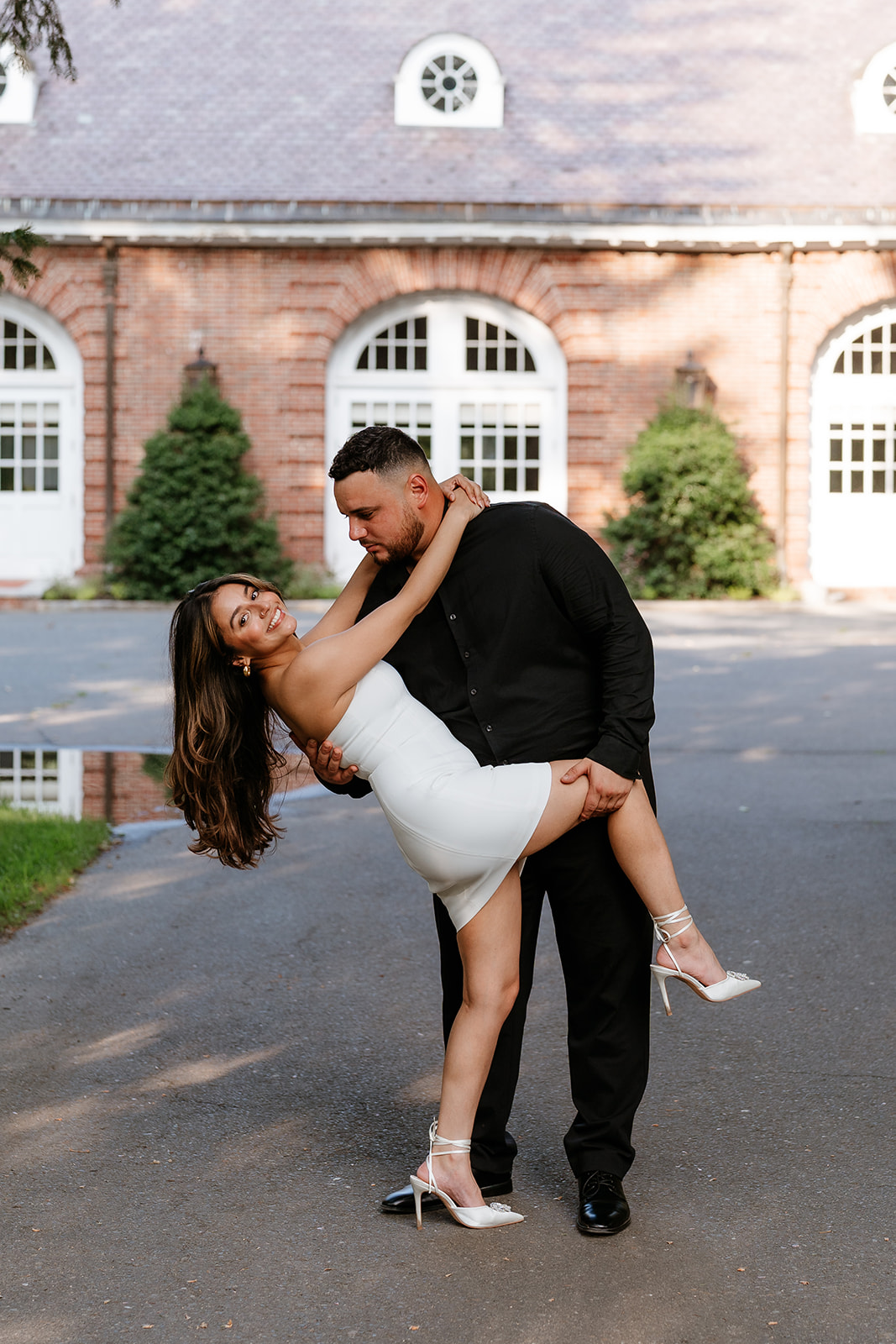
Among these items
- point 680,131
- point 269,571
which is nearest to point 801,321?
point 680,131

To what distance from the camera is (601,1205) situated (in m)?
3.29

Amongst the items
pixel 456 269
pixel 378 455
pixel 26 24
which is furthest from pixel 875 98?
pixel 378 455

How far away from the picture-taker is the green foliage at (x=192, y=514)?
1934 cm

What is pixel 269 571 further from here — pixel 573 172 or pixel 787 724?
pixel 787 724

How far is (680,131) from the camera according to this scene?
21.3 m

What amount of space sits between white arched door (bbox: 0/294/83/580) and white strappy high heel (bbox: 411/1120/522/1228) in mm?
18543

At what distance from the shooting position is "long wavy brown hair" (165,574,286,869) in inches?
129

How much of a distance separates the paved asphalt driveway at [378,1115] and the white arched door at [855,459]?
13816 millimetres

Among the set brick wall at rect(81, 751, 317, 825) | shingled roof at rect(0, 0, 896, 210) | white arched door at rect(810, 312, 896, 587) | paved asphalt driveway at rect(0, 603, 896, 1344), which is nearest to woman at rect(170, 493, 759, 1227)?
paved asphalt driveway at rect(0, 603, 896, 1344)

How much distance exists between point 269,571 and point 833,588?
7.32m

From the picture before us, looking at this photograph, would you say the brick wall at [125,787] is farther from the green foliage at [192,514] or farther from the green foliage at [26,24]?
the green foliage at [192,514]

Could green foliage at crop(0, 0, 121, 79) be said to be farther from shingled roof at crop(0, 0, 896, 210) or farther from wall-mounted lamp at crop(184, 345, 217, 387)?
shingled roof at crop(0, 0, 896, 210)

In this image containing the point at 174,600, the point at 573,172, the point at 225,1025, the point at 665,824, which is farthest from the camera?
the point at 573,172

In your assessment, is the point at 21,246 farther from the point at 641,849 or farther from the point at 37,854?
the point at 641,849
